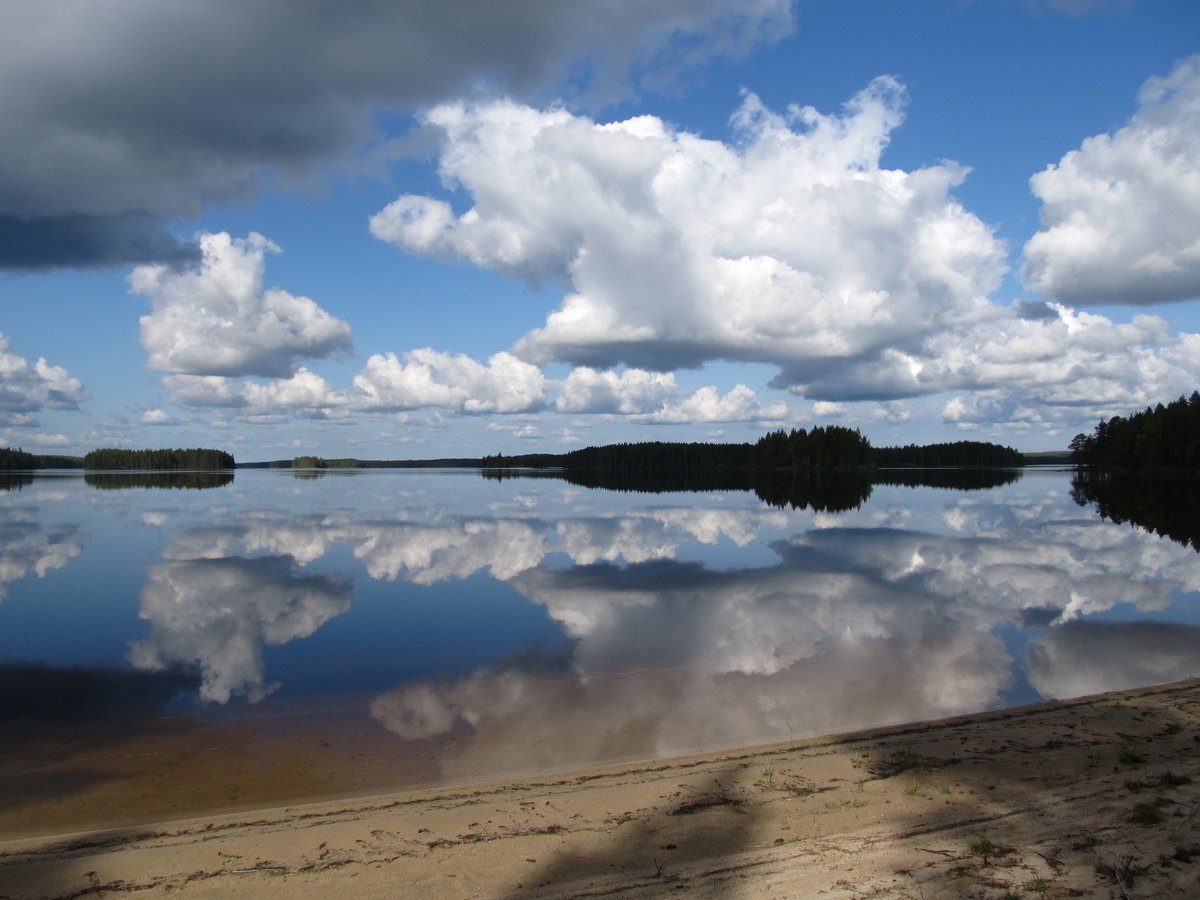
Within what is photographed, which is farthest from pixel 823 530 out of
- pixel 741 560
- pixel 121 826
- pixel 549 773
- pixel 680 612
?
pixel 121 826

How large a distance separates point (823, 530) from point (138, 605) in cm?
2813

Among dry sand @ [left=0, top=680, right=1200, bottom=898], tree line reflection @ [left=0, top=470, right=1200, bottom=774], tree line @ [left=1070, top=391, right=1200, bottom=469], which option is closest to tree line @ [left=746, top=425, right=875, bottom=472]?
tree line @ [left=1070, top=391, right=1200, bottom=469]

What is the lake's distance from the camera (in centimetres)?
944

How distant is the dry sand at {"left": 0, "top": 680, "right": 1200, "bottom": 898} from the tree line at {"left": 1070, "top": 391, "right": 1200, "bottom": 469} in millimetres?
99777

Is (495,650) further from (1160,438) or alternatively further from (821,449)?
(821,449)

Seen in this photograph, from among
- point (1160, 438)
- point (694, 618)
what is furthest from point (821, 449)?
point (694, 618)

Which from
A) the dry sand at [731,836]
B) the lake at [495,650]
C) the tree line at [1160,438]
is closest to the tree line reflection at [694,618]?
the lake at [495,650]

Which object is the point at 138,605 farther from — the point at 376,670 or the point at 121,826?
the point at 121,826

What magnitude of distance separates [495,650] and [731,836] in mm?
8670

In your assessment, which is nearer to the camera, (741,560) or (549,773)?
(549,773)

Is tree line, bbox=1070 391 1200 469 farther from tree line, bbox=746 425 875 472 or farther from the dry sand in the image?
the dry sand

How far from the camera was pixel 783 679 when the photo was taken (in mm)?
12703

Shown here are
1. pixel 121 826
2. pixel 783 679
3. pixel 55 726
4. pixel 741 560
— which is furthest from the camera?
pixel 741 560

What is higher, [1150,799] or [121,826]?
[1150,799]
